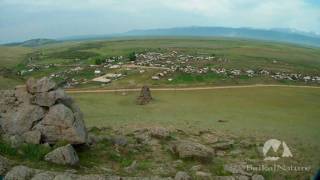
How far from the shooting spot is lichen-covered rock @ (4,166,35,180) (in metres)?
23.0

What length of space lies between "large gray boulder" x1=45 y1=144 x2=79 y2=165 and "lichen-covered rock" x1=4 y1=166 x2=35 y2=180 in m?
2.21

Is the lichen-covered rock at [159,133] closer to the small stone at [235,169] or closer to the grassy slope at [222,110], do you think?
the grassy slope at [222,110]

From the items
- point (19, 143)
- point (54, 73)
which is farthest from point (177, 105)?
point (54, 73)

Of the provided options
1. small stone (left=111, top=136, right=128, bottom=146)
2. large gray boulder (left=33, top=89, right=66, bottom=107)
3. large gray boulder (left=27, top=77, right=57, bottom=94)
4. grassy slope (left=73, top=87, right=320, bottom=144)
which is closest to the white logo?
grassy slope (left=73, top=87, right=320, bottom=144)

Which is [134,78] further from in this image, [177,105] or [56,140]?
[56,140]

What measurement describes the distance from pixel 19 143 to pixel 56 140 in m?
2.65

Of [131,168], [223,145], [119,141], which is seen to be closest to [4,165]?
[131,168]

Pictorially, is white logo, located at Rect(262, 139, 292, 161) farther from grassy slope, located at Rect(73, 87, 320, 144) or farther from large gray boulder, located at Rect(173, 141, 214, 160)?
large gray boulder, located at Rect(173, 141, 214, 160)

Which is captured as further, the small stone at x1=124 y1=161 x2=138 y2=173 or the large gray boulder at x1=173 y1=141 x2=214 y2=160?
the large gray boulder at x1=173 y1=141 x2=214 y2=160

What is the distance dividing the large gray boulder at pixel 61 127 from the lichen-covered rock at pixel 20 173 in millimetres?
5941

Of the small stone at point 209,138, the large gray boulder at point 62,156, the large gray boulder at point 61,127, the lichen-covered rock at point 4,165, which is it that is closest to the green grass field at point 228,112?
the small stone at point 209,138

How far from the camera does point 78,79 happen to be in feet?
298

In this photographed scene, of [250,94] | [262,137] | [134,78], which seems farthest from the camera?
[134,78]

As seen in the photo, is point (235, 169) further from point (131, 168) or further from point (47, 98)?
point (47, 98)
